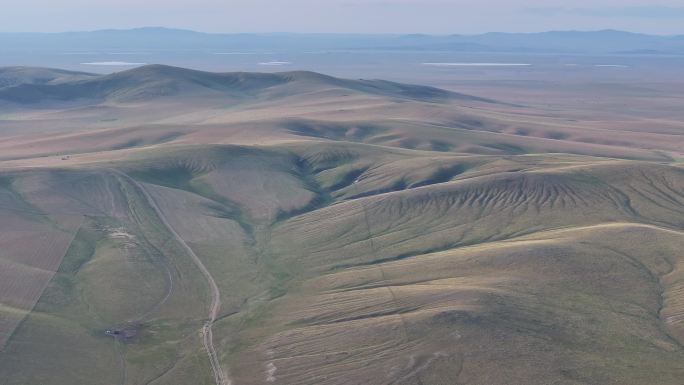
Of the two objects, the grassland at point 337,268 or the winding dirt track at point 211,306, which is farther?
the grassland at point 337,268

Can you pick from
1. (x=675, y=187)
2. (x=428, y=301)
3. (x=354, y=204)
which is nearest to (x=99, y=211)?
(x=354, y=204)

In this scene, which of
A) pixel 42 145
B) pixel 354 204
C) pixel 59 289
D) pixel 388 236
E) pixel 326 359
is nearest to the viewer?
pixel 326 359

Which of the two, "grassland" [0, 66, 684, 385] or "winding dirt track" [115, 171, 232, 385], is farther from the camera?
"grassland" [0, 66, 684, 385]

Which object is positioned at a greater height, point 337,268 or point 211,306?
point 211,306

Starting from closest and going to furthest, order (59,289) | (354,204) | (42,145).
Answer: (59,289) < (354,204) < (42,145)

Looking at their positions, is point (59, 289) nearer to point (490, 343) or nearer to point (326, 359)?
point (326, 359)
